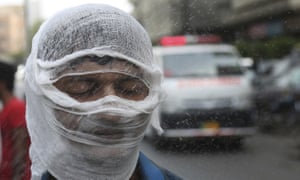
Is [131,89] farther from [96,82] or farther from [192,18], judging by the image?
[192,18]

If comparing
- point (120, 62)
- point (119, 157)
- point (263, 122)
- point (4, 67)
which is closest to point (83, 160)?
point (119, 157)

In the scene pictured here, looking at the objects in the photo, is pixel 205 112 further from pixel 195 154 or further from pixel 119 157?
pixel 119 157

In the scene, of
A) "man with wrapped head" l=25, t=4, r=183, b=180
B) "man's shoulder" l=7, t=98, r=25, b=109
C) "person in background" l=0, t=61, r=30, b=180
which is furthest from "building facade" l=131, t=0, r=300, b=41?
"man's shoulder" l=7, t=98, r=25, b=109

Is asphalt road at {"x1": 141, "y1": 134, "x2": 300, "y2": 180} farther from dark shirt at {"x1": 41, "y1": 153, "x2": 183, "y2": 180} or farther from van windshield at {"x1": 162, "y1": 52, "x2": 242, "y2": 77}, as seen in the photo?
van windshield at {"x1": 162, "y1": 52, "x2": 242, "y2": 77}

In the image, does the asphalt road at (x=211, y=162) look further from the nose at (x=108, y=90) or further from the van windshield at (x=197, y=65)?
the van windshield at (x=197, y=65)

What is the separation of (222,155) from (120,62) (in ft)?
0.91

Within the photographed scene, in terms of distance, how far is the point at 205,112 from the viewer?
4.05ft

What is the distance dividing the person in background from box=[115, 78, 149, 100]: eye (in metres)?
0.36

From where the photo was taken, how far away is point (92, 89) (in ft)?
3.36

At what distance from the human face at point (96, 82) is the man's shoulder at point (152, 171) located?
158 mm

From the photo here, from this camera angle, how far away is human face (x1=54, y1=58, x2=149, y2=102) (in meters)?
1.02

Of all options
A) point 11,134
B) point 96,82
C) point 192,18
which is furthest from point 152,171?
point 11,134

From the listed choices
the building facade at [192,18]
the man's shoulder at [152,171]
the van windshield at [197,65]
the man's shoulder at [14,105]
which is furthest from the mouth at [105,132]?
the man's shoulder at [14,105]

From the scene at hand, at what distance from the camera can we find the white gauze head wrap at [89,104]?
3.31 ft
